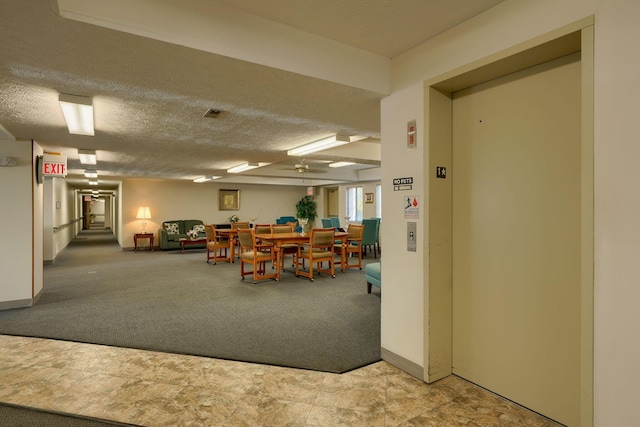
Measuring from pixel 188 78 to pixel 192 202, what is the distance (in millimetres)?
9638

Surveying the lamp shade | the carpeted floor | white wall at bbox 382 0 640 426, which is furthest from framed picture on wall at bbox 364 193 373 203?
white wall at bbox 382 0 640 426

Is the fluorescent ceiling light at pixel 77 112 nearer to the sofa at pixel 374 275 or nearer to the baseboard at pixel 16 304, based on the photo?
the baseboard at pixel 16 304

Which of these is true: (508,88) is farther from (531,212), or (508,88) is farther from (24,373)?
(24,373)

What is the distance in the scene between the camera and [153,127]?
12.8 ft

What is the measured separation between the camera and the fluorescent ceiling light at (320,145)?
455 cm

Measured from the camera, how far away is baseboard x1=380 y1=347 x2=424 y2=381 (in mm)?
2432

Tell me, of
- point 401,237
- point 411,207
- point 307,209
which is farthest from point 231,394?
point 307,209

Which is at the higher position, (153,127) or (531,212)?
(153,127)

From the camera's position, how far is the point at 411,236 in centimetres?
248

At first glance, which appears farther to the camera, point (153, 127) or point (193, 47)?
point (153, 127)

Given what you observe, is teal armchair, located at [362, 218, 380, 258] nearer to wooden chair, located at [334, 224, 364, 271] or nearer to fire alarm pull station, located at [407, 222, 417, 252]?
wooden chair, located at [334, 224, 364, 271]

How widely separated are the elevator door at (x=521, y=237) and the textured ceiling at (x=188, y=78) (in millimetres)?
673

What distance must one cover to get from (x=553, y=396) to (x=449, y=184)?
1472 millimetres

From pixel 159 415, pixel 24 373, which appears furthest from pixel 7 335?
pixel 159 415
